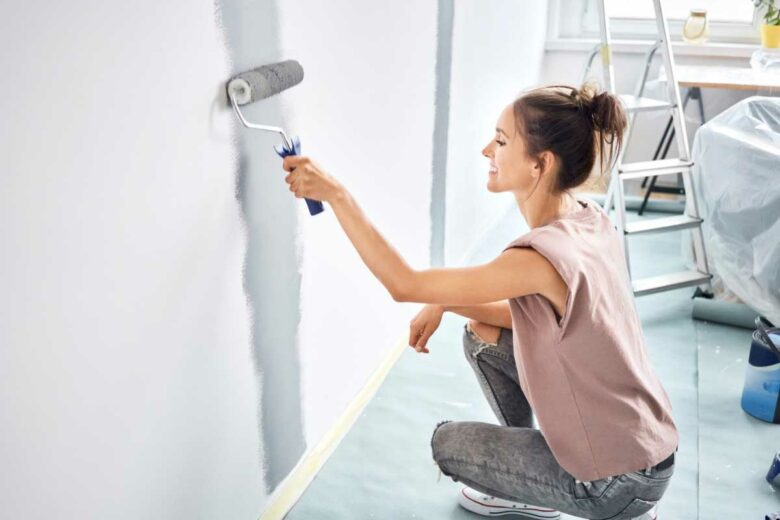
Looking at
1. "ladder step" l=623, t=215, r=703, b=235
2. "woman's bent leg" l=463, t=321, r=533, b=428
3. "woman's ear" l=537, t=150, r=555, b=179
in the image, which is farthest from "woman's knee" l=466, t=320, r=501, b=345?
"ladder step" l=623, t=215, r=703, b=235

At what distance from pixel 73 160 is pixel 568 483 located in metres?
0.96

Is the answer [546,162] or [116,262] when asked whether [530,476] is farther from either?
[116,262]

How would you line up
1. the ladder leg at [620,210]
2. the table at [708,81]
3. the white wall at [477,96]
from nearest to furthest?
the white wall at [477,96] < the ladder leg at [620,210] < the table at [708,81]

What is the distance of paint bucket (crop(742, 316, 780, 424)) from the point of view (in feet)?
6.56

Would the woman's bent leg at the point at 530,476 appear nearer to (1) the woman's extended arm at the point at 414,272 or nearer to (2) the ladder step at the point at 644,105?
(1) the woman's extended arm at the point at 414,272

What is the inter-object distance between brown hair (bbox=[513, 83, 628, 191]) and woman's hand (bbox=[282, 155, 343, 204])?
0.37 m

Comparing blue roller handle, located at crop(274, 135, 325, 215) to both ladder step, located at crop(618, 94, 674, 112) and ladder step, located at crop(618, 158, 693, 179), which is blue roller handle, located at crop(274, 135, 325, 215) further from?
ladder step, located at crop(618, 94, 674, 112)

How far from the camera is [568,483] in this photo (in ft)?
4.49

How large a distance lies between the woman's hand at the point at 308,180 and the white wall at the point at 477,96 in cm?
138

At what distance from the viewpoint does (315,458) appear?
1779 mm

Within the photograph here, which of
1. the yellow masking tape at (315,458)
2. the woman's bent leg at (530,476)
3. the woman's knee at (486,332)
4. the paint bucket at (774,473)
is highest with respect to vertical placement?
the woman's knee at (486,332)

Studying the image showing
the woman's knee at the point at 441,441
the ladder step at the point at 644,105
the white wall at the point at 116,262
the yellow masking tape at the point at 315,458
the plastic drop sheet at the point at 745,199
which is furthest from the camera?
the ladder step at the point at 644,105

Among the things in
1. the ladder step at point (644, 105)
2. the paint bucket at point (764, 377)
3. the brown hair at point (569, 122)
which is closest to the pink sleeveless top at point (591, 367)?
the brown hair at point (569, 122)

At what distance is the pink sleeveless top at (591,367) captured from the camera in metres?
1.27
